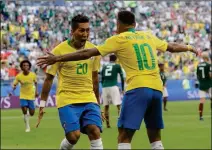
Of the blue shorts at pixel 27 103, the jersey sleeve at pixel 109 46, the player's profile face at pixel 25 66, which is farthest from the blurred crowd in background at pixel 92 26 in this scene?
the jersey sleeve at pixel 109 46

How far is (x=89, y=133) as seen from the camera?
11172 mm

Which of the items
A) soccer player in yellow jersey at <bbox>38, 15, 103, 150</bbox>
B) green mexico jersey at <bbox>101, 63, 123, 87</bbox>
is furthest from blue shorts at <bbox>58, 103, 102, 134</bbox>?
green mexico jersey at <bbox>101, 63, 123, 87</bbox>

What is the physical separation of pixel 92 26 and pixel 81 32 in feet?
109

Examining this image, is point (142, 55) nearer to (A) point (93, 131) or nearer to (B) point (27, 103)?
(A) point (93, 131)

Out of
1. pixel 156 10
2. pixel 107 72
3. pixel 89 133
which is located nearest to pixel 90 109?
pixel 89 133

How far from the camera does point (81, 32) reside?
1133 centimetres

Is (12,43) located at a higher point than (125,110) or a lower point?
lower

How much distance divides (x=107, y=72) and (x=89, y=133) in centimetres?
1280

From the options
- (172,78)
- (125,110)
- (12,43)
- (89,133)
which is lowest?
(172,78)

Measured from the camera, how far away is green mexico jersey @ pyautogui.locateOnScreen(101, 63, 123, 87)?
23.9m

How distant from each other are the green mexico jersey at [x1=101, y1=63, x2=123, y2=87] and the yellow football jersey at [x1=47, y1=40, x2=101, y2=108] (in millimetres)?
12296

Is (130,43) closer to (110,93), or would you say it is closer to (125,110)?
(125,110)

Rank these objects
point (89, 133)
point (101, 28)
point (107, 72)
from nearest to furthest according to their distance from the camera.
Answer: point (89, 133), point (107, 72), point (101, 28)

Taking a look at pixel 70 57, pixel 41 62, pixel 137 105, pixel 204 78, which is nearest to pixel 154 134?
pixel 137 105
